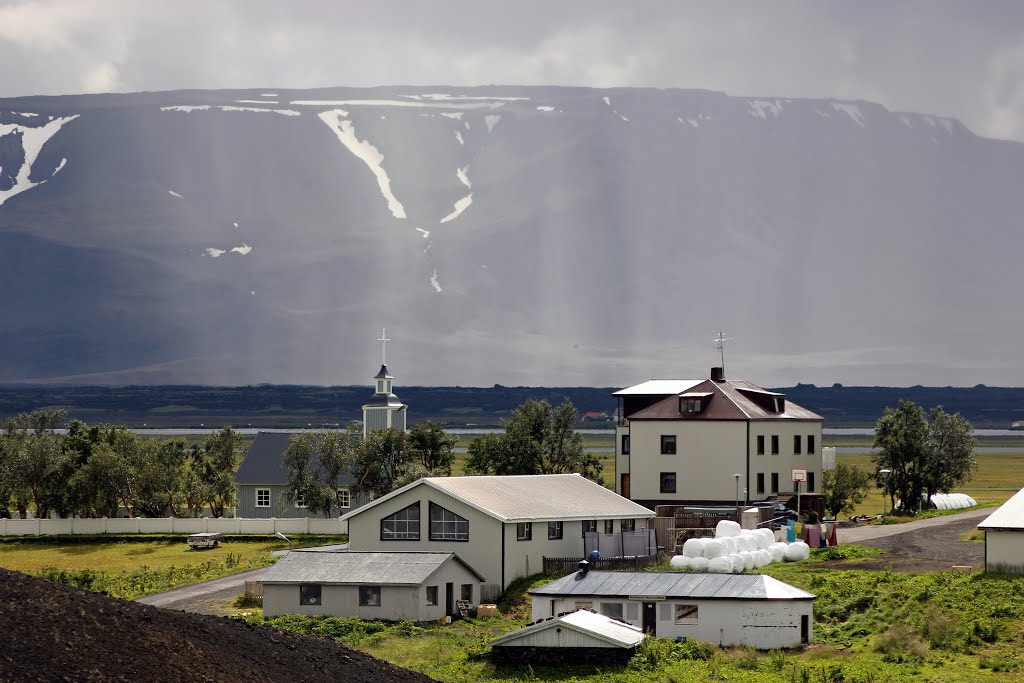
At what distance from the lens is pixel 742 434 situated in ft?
277

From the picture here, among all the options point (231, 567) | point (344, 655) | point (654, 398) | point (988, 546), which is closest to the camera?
point (344, 655)

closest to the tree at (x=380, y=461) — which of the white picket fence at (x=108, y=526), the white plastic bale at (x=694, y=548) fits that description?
the white picket fence at (x=108, y=526)

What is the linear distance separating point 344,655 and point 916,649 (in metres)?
21.0

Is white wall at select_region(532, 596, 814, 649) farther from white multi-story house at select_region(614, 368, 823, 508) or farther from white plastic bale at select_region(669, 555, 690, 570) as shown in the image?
white multi-story house at select_region(614, 368, 823, 508)

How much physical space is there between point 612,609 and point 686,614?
9.55 ft

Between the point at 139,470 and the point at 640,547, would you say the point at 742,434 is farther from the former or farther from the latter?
the point at 139,470

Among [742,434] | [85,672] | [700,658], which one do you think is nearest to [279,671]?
[85,672]

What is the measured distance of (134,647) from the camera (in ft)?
109

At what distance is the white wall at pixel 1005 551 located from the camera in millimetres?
59219

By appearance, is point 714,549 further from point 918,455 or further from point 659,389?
point 918,455

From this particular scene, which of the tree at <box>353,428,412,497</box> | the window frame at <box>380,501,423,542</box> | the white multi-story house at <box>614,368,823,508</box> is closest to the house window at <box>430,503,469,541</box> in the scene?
the window frame at <box>380,501,423,542</box>

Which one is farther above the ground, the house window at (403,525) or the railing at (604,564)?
the house window at (403,525)

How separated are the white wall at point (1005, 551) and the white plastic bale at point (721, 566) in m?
10.4

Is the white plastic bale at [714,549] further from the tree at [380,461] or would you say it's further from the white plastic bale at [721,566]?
the tree at [380,461]
